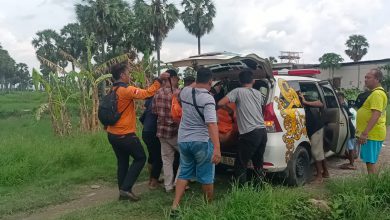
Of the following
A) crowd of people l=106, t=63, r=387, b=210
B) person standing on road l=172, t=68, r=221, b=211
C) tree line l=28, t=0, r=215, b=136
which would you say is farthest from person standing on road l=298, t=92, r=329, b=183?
tree line l=28, t=0, r=215, b=136

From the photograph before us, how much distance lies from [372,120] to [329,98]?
1.57 metres

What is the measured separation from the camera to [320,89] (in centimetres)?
660

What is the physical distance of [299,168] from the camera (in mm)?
5824

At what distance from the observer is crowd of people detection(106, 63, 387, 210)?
448cm

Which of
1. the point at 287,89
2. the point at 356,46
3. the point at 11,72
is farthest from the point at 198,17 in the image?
the point at 11,72

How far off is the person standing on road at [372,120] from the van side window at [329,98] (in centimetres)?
113

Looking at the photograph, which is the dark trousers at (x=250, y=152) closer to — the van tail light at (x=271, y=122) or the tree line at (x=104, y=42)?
the van tail light at (x=271, y=122)

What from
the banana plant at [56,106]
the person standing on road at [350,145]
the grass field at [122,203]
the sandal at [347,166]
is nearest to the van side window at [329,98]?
the person standing on road at [350,145]

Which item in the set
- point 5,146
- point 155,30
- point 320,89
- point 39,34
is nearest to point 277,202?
point 320,89

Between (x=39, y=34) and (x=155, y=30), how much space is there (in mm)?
28178

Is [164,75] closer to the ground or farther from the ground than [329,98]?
farther from the ground

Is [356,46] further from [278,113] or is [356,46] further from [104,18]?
[278,113]

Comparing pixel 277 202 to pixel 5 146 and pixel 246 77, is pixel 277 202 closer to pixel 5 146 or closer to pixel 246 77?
pixel 246 77

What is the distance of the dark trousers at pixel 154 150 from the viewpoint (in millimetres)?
Answer: 5805
